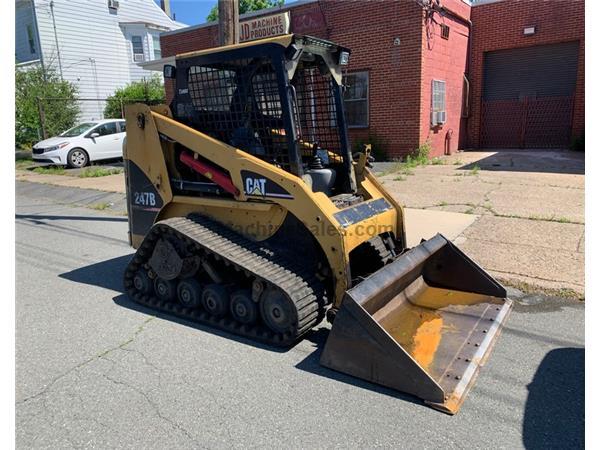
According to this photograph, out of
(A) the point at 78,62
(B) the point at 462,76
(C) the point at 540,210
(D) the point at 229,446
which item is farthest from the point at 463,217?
(A) the point at 78,62

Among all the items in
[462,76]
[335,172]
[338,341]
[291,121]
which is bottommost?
[338,341]

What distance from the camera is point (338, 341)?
11.1 ft

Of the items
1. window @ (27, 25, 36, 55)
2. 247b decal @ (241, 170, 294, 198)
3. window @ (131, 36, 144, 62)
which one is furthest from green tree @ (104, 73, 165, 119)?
247b decal @ (241, 170, 294, 198)

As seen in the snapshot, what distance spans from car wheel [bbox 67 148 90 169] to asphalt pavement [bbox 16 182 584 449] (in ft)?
42.6

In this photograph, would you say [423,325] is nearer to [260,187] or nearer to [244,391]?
[244,391]

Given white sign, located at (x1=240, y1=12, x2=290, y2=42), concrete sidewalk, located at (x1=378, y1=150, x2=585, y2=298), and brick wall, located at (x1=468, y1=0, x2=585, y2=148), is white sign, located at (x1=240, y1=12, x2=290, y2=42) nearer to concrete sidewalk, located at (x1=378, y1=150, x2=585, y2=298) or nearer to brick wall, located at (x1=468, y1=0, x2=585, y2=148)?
concrete sidewalk, located at (x1=378, y1=150, x2=585, y2=298)

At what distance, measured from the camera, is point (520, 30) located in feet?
51.3

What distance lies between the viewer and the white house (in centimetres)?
2352

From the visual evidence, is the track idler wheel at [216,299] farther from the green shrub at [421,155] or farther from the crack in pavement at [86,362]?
the green shrub at [421,155]

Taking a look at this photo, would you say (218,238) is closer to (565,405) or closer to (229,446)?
(229,446)

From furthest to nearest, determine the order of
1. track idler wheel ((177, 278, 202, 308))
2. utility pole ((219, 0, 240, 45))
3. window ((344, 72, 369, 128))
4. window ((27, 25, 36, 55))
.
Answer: window ((27, 25, 36, 55)) < window ((344, 72, 369, 128)) < utility pole ((219, 0, 240, 45)) < track idler wheel ((177, 278, 202, 308))

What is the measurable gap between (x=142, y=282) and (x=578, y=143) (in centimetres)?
1517

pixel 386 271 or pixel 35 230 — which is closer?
pixel 386 271

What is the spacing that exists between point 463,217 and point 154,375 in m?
5.85
